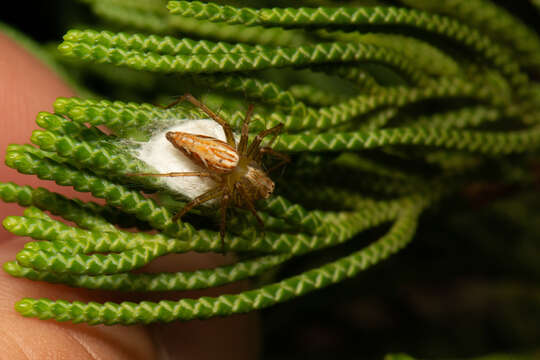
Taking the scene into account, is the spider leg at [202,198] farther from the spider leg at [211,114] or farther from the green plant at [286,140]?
the spider leg at [211,114]

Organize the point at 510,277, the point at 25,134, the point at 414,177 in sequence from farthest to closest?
the point at 510,277 → the point at 25,134 → the point at 414,177

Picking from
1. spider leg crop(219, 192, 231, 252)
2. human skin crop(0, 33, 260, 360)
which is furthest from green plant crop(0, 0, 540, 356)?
human skin crop(0, 33, 260, 360)

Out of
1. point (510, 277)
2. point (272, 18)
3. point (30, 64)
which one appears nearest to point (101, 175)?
point (272, 18)

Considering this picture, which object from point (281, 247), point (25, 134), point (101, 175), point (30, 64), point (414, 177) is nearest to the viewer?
point (101, 175)

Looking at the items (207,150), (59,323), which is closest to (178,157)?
(207,150)

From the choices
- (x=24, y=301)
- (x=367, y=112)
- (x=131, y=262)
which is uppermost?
(x=367, y=112)

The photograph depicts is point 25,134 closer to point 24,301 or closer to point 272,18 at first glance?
point 24,301

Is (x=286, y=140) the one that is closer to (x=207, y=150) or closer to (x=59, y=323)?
(x=207, y=150)
